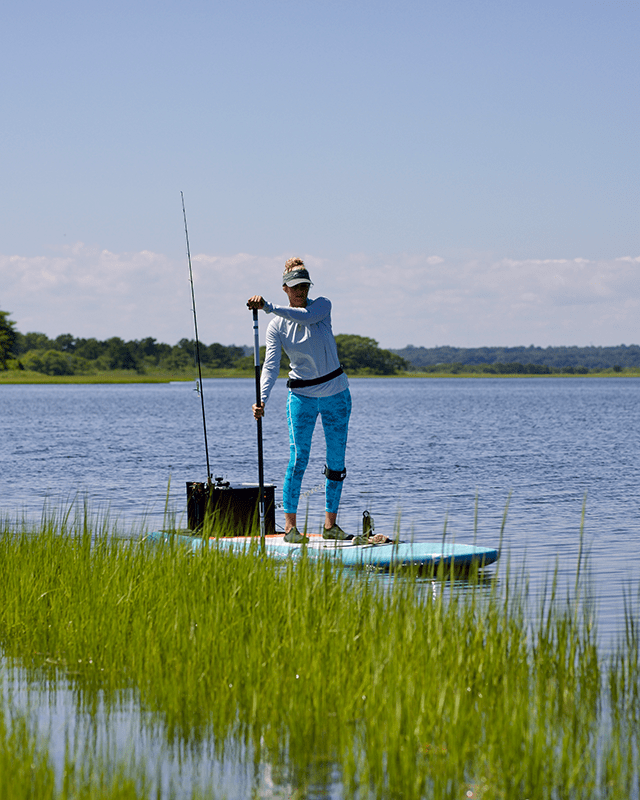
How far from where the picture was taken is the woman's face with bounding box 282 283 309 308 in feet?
30.3

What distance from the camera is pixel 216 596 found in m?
6.49

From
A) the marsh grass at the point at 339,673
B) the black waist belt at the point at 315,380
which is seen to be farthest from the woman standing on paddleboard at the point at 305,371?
the marsh grass at the point at 339,673

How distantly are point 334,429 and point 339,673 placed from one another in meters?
4.21

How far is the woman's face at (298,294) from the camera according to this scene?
9.25m

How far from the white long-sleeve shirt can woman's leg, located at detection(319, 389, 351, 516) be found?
0.34 feet

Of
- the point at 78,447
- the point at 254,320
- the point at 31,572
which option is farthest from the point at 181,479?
the point at 31,572

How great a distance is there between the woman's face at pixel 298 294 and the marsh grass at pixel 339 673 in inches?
110

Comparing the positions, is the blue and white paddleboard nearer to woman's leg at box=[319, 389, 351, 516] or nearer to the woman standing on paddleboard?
the woman standing on paddleboard

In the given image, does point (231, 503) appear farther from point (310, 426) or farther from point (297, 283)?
point (297, 283)

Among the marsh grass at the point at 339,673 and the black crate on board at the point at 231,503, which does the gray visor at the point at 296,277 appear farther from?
the marsh grass at the point at 339,673

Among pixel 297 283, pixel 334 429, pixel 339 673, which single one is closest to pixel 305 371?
pixel 334 429

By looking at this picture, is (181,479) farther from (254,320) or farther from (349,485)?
(254,320)

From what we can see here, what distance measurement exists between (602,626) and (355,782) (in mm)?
4402

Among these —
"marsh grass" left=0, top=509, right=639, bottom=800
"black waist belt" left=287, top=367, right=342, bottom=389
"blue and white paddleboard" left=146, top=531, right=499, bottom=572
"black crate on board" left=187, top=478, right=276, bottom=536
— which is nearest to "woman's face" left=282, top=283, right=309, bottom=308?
"black waist belt" left=287, top=367, right=342, bottom=389
